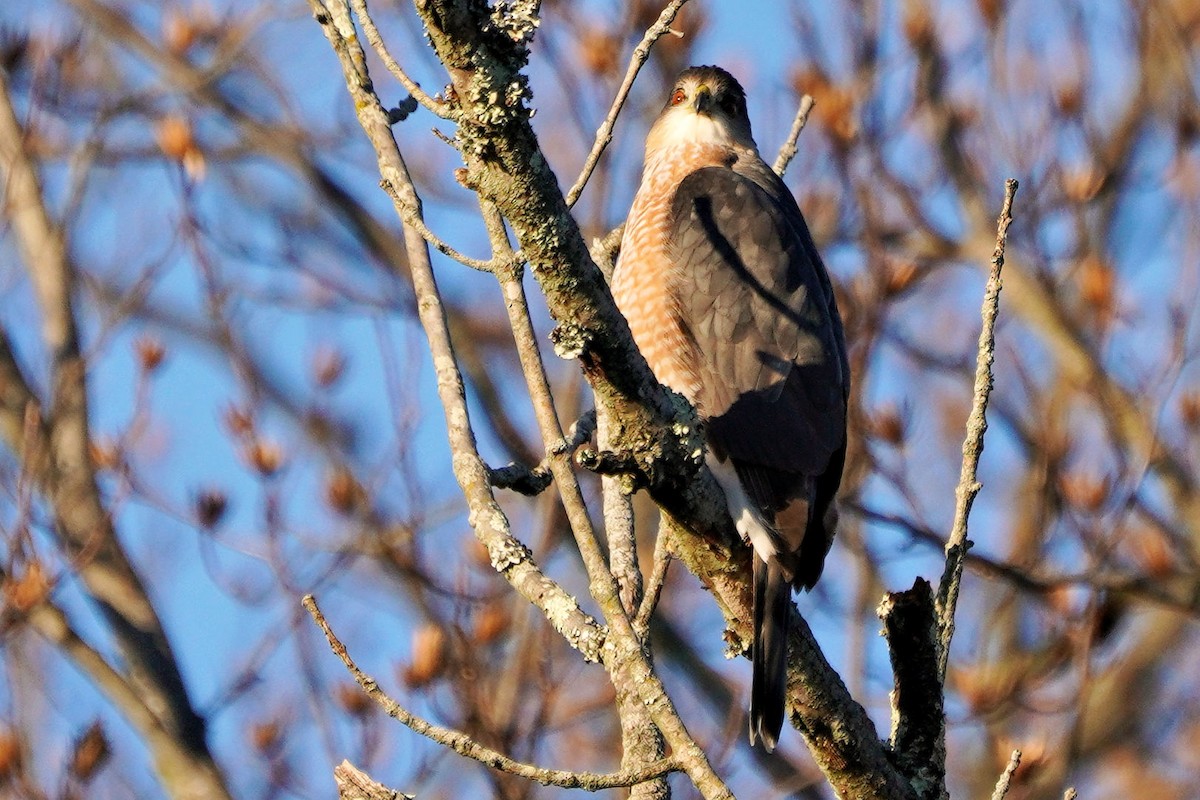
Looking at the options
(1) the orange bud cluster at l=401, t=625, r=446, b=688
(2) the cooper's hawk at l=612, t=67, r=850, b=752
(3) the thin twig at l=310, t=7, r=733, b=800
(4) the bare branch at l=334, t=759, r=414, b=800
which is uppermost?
(2) the cooper's hawk at l=612, t=67, r=850, b=752

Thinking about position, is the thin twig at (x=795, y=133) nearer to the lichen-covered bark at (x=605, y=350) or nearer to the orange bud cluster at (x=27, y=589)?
the lichen-covered bark at (x=605, y=350)

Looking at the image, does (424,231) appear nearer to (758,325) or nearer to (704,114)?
(758,325)

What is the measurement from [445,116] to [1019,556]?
585 cm

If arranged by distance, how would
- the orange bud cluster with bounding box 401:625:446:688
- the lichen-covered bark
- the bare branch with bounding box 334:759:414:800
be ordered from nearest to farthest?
1. the lichen-covered bark
2. the bare branch with bounding box 334:759:414:800
3. the orange bud cluster with bounding box 401:625:446:688

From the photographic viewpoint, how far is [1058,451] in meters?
7.13

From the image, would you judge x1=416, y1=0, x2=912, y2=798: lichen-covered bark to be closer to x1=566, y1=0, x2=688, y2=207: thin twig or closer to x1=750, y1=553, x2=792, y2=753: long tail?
x1=750, y1=553, x2=792, y2=753: long tail

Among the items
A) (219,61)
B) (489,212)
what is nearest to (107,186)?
(219,61)

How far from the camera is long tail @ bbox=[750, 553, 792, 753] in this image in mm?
3246

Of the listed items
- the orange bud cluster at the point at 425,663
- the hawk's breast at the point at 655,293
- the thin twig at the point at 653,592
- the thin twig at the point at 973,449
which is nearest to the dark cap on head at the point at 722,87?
→ the hawk's breast at the point at 655,293

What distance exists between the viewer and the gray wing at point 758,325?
4.21 m

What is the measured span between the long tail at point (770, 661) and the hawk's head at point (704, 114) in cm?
263

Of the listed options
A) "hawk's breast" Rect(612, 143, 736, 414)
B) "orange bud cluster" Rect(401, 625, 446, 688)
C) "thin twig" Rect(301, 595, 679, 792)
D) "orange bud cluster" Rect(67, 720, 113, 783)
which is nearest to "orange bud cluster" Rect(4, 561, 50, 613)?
"orange bud cluster" Rect(67, 720, 113, 783)

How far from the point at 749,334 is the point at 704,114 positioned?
4.82ft

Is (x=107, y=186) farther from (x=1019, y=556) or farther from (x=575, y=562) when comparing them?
(x=1019, y=556)
